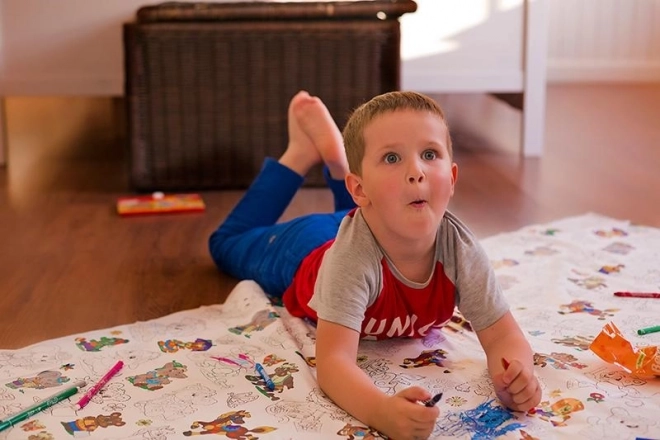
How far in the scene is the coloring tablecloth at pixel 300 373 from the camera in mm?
1089

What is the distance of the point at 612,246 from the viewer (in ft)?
6.00

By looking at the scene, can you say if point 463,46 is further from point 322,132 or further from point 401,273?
point 401,273

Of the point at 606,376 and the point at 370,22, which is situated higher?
the point at 370,22

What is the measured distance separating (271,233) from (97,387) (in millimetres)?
539

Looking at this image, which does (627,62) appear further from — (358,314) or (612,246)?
(358,314)

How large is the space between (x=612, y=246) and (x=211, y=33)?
1.14 meters

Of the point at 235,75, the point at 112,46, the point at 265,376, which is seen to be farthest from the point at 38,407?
the point at 112,46

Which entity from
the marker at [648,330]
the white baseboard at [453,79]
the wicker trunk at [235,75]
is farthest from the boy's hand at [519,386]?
the white baseboard at [453,79]

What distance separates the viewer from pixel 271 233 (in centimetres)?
167

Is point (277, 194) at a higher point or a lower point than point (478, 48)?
lower

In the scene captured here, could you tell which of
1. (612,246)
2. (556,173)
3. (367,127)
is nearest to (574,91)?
(556,173)

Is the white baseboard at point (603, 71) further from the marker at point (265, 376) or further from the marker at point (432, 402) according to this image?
the marker at point (432, 402)

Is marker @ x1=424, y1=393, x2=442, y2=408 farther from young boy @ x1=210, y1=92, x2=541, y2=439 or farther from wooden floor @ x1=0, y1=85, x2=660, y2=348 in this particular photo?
wooden floor @ x1=0, y1=85, x2=660, y2=348

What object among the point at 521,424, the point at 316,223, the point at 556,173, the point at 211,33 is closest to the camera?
the point at 521,424
